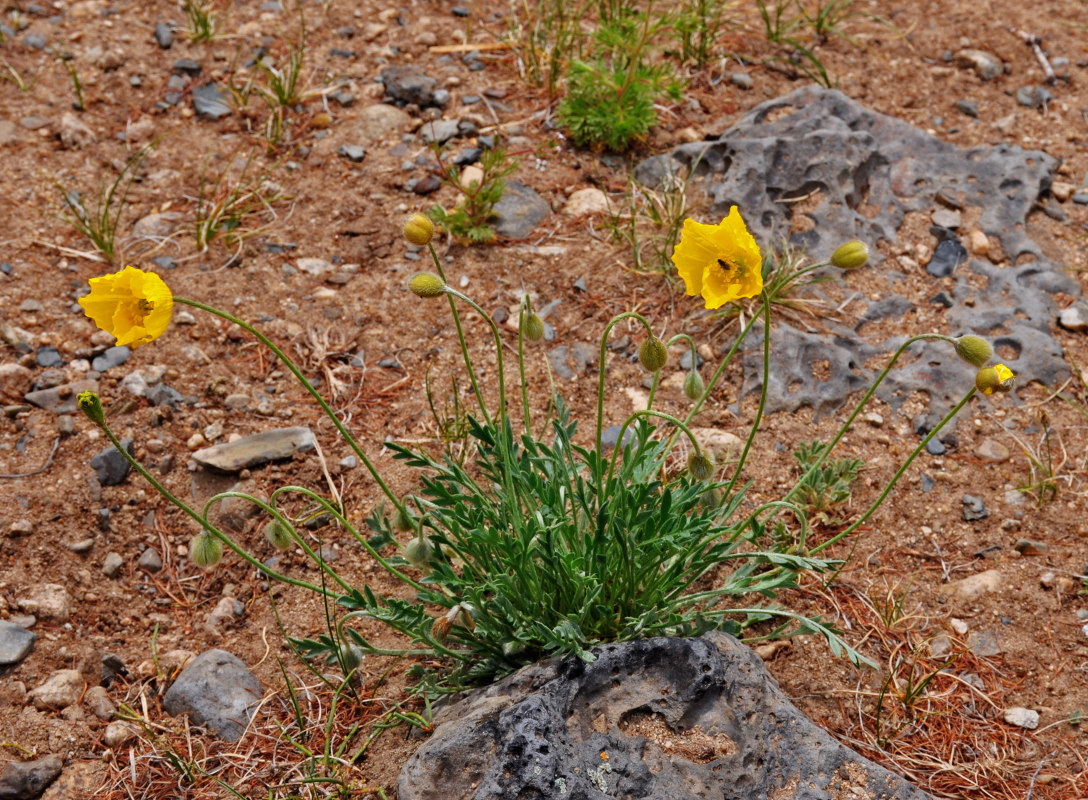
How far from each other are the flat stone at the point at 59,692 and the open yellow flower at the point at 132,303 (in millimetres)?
1185

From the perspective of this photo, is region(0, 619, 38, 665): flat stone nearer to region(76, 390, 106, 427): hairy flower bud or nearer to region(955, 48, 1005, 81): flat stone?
region(76, 390, 106, 427): hairy flower bud

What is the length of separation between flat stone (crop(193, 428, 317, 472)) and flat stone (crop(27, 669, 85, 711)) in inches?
A: 35.4

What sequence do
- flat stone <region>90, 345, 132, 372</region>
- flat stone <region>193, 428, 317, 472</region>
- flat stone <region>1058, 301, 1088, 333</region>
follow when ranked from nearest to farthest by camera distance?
flat stone <region>193, 428, 317, 472</region>
flat stone <region>90, 345, 132, 372</region>
flat stone <region>1058, 301, 1088, 333</region>

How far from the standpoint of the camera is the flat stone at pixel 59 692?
2.83 meters

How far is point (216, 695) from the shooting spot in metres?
2.87

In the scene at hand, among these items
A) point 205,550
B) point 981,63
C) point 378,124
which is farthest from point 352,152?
point 981,63

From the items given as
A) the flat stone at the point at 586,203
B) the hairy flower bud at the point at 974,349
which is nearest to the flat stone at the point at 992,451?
the hairy flower bud at the point at 974,349

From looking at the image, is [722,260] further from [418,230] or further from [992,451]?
[992,451]

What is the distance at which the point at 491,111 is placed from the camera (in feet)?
16.1

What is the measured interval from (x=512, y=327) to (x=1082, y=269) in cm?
250

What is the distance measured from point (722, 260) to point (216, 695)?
1.96 metres

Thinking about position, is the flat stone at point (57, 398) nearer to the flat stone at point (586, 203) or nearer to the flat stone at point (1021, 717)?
the flat stone at point (586, 203)

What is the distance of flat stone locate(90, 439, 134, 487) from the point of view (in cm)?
345

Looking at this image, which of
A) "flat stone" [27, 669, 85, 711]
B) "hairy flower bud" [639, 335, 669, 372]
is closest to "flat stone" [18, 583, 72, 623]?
"flat stone" [27, 669, 85, 711]
